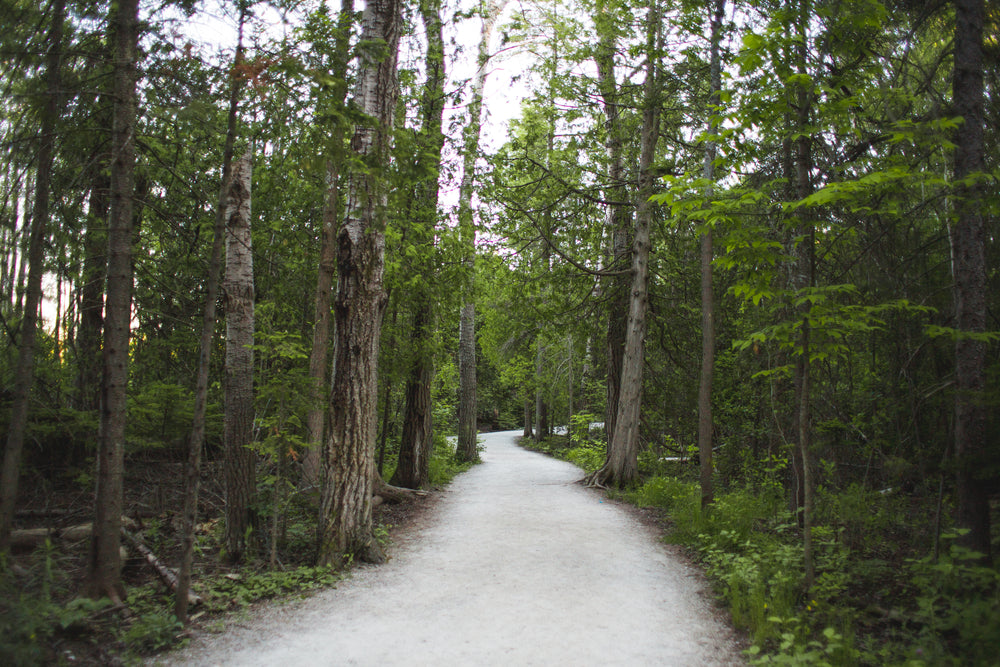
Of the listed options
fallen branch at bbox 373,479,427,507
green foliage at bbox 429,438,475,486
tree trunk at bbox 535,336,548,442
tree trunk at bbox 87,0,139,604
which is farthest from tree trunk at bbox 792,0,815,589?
tree trunk at bbox 535,336,548,442

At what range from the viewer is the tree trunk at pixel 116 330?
14.4ft

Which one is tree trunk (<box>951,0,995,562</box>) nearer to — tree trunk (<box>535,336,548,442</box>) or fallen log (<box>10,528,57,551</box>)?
fallen log (<box>10,528,57,551</box>)

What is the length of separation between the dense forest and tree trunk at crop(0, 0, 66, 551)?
25 mm

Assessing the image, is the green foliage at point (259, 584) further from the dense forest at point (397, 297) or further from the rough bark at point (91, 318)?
the rough bark at point (91, 318)

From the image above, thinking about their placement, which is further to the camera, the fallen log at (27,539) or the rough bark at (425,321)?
the rough bark at (425,321)

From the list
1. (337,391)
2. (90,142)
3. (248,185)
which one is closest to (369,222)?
(248,185)

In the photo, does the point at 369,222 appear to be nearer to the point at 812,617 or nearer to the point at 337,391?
the point at 337,391

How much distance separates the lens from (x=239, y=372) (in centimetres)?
607

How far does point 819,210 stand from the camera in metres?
6.78

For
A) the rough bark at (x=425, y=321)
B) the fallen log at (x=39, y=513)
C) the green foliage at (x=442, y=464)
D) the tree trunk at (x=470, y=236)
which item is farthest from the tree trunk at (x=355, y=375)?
the green foliage at (x=442, y=464)

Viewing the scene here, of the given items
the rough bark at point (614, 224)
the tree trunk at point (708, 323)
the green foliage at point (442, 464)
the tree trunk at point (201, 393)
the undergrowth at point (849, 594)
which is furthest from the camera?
the green foliage at point (442, 464)

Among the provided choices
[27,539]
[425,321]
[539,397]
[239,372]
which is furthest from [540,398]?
[27,539]

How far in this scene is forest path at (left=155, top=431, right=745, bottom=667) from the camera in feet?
12.7

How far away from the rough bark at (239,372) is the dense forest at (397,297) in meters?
0.03
